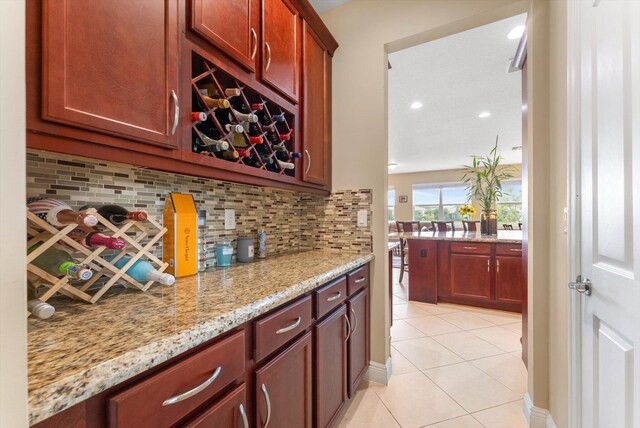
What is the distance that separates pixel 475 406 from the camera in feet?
5.56

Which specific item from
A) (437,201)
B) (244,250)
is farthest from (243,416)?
(437,201)

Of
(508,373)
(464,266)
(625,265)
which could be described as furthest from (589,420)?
(464,266)

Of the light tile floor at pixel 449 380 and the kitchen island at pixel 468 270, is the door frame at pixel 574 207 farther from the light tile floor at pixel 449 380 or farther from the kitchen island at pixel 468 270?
the kitchen island at pixel 468 270

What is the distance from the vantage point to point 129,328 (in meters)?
0.63

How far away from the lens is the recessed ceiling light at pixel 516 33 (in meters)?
2.19

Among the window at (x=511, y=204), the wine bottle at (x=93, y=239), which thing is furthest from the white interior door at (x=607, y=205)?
the window at (x=511, y=204)

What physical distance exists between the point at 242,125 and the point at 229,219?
0.55m

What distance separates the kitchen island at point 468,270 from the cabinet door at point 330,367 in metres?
2.53

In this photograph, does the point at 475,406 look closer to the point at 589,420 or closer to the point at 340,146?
the point at 589,420

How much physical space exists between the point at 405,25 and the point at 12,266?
2247 mm

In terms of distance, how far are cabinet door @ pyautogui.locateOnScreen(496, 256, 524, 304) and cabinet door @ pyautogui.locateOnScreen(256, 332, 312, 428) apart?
10.0 ft

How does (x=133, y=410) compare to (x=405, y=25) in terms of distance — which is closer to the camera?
(x=133, y=410)

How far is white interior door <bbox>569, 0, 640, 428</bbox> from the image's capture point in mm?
805

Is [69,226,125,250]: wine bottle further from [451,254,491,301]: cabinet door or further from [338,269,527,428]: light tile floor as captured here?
[451,254,491,301]: cabinet door
